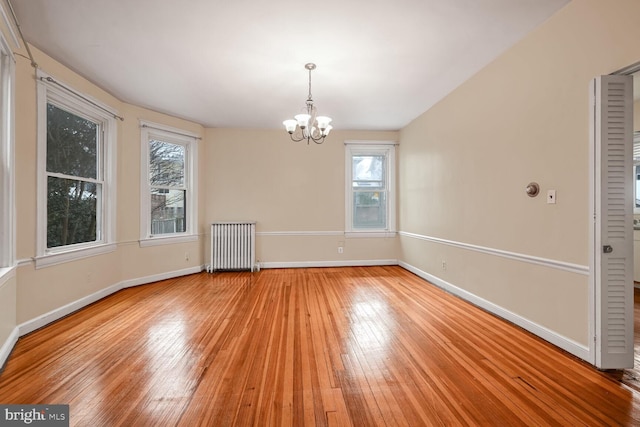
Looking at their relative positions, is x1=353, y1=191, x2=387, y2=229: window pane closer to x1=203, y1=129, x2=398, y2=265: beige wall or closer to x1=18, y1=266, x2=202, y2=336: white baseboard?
x1=203, y1=129, x2=398, y2=265: beige wall

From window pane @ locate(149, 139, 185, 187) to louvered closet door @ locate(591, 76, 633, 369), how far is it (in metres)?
5.42

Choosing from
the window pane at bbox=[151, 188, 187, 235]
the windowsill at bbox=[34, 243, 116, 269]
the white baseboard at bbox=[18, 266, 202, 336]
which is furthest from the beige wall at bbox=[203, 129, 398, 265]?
the windowsill at bbox=[34, 243, 116, 269]

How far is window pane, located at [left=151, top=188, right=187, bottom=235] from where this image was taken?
4.73 meters

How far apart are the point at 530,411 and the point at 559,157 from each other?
192 centimetres

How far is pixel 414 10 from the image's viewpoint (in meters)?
2.27

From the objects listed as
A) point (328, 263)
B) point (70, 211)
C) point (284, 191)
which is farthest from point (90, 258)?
point (328, 263)

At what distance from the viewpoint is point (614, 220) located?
2.01 meters

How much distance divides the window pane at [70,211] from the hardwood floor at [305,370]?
2.90 feet

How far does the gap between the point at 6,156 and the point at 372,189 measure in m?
5.08

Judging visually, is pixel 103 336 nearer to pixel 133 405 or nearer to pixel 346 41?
pixel 133 405

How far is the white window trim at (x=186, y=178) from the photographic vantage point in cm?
445

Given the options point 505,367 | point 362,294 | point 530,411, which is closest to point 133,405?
point 530,411

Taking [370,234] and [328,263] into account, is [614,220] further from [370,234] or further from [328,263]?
[328,263]
